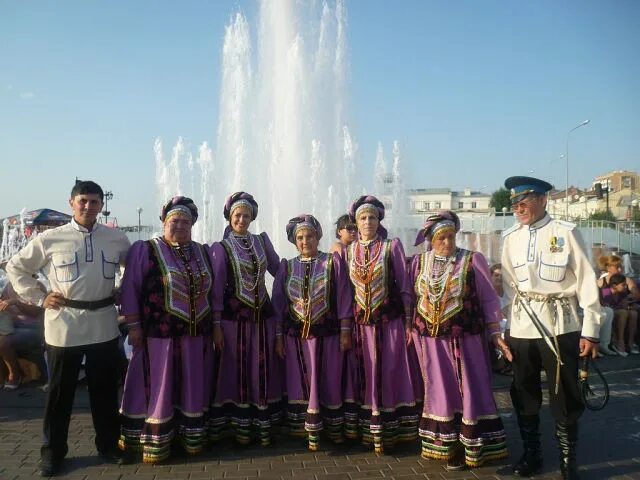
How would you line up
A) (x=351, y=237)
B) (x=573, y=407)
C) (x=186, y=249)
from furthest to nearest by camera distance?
(x=351, y=237)
(x=186, y=249)
(x=573, y=407)

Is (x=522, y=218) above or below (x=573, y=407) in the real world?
above

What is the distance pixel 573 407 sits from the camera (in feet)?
12.2

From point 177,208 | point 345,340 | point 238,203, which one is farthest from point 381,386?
point 177,208

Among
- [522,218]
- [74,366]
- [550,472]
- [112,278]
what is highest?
[522,218]

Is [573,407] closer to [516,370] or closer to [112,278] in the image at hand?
[516,370]

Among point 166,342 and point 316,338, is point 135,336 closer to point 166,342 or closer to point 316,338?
point 166,342

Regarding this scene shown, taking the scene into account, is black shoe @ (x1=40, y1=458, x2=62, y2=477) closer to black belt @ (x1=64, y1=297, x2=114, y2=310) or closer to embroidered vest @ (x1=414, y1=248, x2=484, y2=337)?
A: black belt @ (x1=64, y1=297, x2=114, y2=310)

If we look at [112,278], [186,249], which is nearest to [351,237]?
[186,249]

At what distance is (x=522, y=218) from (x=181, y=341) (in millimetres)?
2803

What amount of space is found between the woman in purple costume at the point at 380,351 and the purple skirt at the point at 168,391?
4.01 ft

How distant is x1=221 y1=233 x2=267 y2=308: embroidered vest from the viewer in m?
4.30

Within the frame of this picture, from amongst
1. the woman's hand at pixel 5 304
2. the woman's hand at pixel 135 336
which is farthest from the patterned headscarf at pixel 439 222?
the woman's hand at pixel 5 304

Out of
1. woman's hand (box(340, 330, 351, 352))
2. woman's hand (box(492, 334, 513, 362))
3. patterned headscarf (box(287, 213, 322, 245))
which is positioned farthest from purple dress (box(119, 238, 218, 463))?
woman's hand (box(492, 334, 513, 362))

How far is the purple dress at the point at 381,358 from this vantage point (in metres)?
4.18
